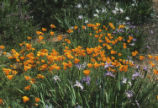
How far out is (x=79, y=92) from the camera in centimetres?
280

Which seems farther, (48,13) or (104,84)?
(48,13)

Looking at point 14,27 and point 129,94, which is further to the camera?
point 14,27

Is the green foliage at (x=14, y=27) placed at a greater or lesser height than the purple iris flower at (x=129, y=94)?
greater

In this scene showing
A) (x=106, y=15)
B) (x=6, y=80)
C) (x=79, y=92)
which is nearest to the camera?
(x=79, y=92)

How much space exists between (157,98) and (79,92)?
2.95 ft

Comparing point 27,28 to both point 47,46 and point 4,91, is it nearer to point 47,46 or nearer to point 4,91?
point 47,46

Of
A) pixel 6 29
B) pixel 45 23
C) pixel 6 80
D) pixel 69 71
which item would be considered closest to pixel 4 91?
pixel 6 80

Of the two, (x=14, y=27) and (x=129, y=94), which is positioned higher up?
(x=14, y=27)

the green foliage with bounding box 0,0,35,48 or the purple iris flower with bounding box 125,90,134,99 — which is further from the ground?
the green foliage with bounding box 0,0,35,48

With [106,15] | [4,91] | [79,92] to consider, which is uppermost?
[106,15]

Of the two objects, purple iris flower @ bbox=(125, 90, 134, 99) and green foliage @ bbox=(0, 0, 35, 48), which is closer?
purple iris flower @ bbox=(125, 90, 134, 99)

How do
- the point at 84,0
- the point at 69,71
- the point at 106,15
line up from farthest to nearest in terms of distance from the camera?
the point at 84,0, the point at 106,15, the point at 69,71

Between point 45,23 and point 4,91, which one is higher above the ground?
point 45,23

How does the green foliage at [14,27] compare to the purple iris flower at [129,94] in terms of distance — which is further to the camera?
the green foliage at [14,27]
